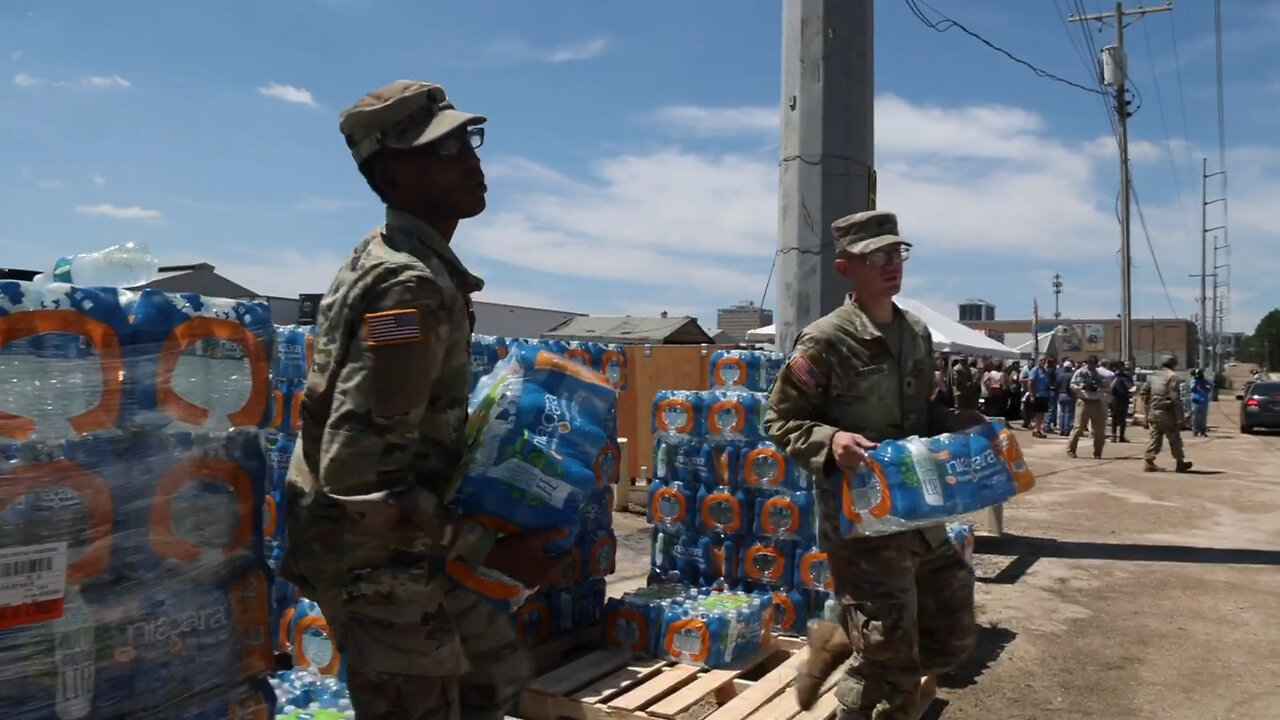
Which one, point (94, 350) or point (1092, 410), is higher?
point (94, 350)

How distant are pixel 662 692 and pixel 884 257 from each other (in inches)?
101

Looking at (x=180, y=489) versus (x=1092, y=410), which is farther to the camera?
(x=1092, y=410)

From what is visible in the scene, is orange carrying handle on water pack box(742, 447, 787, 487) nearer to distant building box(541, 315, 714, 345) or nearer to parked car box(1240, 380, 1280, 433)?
distant building box(541, 315, 714, 345)

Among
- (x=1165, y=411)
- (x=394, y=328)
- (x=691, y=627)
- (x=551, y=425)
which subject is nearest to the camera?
(x=394, y=328)

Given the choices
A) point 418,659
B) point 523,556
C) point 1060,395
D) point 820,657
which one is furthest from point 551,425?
point 1060,395

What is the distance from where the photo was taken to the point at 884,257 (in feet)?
12.7

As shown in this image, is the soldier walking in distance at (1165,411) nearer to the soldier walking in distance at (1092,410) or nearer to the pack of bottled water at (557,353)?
the soldier walking in distance at (1092,410)

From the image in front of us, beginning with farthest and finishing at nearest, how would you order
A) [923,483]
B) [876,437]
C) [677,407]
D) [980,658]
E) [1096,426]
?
[1096,426] → [677,407] → [980,658] → [876,437] → [923,483]

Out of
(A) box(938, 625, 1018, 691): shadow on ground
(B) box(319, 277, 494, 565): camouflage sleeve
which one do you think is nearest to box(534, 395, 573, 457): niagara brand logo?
(B) box(319, 277, 494, 565): camouflage sleeve

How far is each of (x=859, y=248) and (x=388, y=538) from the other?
2426 mm

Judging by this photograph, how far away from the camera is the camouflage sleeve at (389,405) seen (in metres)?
2.10

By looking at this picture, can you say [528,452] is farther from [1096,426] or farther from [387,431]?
[1096,426]

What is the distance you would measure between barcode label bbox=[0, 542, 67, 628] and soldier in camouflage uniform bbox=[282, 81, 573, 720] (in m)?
0.55

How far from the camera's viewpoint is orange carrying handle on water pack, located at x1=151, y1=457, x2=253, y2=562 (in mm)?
2629
